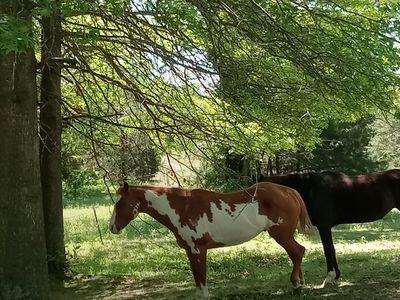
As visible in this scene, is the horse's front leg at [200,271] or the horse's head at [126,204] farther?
the horse's head at [126,204]

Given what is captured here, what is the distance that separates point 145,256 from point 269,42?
7.45m

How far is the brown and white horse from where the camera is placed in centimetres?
607

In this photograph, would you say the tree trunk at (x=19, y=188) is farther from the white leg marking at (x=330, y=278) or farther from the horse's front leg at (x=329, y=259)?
the horse's front leg at (x=329, y=259)

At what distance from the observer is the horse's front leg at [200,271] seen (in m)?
5.97

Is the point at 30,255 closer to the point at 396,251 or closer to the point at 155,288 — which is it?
the point at 155,288

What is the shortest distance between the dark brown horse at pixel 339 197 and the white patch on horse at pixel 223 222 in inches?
42.7

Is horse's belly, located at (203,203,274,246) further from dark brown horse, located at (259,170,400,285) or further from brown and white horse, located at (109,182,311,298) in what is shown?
dark brown horse, located at (259,170,400,285)

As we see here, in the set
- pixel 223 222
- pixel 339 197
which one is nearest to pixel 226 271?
pixel 339 197

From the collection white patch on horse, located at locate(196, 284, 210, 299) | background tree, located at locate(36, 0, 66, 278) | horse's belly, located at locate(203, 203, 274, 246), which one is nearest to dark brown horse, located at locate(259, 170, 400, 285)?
horse's belly, located at locate(203, 203, 274, 246)

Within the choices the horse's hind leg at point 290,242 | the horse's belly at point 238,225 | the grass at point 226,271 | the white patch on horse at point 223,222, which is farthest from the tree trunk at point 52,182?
the horse's hind leg at point 290,242

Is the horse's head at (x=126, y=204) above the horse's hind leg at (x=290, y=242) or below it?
above

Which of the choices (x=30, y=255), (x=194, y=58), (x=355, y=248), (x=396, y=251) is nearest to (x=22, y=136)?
(x=30, y=255)

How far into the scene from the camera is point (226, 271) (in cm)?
891

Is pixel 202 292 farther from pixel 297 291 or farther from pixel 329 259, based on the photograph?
pixel 329 259
